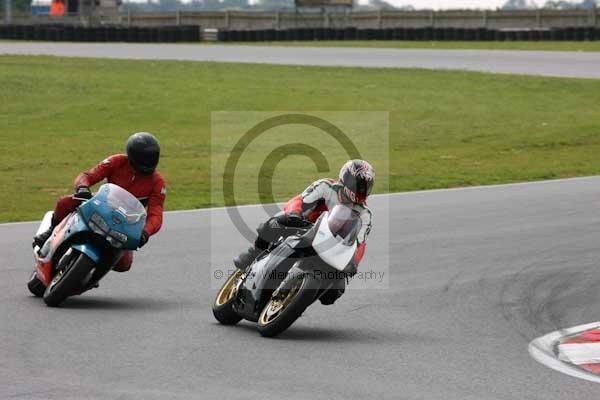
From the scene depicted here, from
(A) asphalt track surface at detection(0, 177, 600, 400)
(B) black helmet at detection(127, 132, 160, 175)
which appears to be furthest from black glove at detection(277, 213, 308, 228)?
(B) black helmet at detection(127, 132, 160, 175)

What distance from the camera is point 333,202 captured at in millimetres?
8516

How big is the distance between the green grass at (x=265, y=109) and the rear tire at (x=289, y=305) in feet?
24.8

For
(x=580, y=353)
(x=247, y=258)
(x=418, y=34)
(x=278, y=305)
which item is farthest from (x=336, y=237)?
(x=418, y=34)

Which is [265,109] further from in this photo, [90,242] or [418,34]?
[418,34]

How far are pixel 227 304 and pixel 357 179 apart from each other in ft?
4.87

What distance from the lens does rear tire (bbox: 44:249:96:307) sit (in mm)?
9289

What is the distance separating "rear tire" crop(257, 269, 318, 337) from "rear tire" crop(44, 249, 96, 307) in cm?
154

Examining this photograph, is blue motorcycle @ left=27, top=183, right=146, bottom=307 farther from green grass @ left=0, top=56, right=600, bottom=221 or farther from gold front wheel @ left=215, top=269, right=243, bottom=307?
green grass @ left=0, top=56, right=600, bottom=221

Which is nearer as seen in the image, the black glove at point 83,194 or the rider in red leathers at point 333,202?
the rider in red leathers at point 333,202

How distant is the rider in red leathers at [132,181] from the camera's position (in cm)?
987

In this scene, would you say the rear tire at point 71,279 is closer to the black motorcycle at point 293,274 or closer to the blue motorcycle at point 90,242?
the blue motorcycle at point 90,242

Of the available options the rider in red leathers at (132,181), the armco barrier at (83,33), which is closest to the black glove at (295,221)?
the rider in red leathers at (132,181)

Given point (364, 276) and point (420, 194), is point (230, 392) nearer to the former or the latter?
point (364, 276)

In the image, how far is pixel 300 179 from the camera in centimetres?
2027
